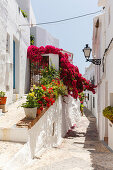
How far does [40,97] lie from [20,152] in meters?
2.00

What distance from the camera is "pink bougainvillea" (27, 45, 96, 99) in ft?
30.4

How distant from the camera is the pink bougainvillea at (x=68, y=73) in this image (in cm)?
927

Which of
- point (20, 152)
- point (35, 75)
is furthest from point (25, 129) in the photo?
point (35, 75)

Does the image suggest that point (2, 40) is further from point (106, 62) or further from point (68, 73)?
point (68, 73)

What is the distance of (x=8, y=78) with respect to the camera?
649cm

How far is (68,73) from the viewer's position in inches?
367

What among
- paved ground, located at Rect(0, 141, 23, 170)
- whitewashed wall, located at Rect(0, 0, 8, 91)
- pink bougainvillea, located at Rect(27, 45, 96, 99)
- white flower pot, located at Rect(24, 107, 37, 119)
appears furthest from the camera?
pink bougainvillea, located at Rect(27, 45, 96, 99)

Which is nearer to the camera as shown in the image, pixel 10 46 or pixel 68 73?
pixel 10 46

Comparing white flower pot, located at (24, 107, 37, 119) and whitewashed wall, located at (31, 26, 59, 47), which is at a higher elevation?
whitewashed wall, located at (31, 26, 59, 47)

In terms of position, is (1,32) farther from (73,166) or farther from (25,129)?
(73,166)

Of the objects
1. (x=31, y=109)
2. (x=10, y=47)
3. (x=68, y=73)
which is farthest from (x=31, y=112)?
(x=68, y=73)

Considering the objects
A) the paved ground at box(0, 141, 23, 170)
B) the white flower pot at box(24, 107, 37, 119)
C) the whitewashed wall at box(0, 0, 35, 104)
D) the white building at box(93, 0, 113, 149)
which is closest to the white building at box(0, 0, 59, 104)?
the whitewashed wall at box(0, 0, 35, 104)

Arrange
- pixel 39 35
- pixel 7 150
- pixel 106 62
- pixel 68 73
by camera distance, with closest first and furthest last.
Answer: pixel 7 150
pixel 106 62
pixel 68 73
pixel 39 35

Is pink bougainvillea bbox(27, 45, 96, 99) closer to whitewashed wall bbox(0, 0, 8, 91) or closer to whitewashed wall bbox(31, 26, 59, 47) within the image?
whitewashed wall bbox(0, 0, 8, 91)
